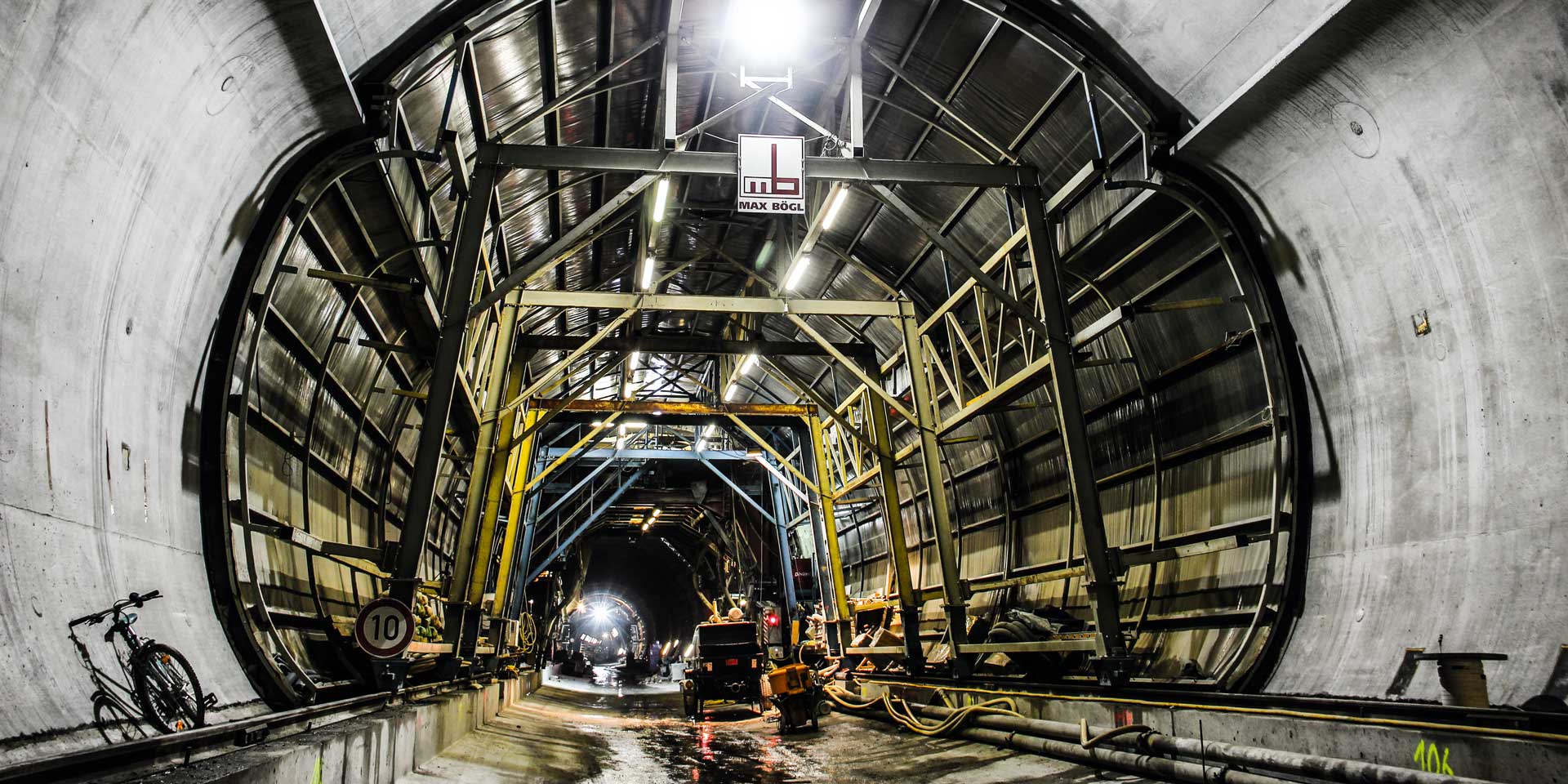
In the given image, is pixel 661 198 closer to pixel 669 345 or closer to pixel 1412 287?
pixel 669 345

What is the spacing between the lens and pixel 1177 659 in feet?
30.1

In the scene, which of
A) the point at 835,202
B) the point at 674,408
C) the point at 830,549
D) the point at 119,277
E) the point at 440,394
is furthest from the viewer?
the point at 674,408

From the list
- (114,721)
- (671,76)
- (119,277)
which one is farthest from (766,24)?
(114,721)

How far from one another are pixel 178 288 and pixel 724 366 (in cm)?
1458

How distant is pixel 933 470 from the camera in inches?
457

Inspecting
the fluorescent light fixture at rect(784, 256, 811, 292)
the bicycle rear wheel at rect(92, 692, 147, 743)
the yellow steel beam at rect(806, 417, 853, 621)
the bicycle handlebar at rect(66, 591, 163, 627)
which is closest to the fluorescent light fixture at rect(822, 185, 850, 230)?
the fluorescent light fixture at rect(784, 256, 811, 292)

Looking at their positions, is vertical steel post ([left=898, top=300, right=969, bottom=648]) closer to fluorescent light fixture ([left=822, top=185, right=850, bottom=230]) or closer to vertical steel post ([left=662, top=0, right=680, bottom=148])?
fluorescent light fixture ([left=822, top=185, right=850, bottom=230])

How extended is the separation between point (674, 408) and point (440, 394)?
8.02 metres

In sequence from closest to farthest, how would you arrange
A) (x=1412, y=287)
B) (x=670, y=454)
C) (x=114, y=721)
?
(x=114, y=721) < (x=1412, y=287) < (x=670, y=454)

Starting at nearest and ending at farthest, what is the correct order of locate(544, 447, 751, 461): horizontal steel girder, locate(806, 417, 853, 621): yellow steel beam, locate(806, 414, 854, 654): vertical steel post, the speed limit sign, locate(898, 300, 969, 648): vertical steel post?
the speed limit sign
locate(898, 300, 969, 648): vertical steel post
locate(806, 414, 854, 654): vertical steel post
locate(806, 417, 853, 621): yellow steel beam
locate(544, 447, 751, 461): horizontal steel girder

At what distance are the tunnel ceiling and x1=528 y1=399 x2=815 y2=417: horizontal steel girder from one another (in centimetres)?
174

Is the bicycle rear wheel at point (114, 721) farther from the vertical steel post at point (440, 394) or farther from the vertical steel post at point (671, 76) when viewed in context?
the vertical steel post at point (671, 76)

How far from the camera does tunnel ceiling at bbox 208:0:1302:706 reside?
7.97 meters

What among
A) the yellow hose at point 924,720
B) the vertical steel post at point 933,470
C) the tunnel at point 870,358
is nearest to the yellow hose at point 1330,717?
the tunnel at point 870,358
